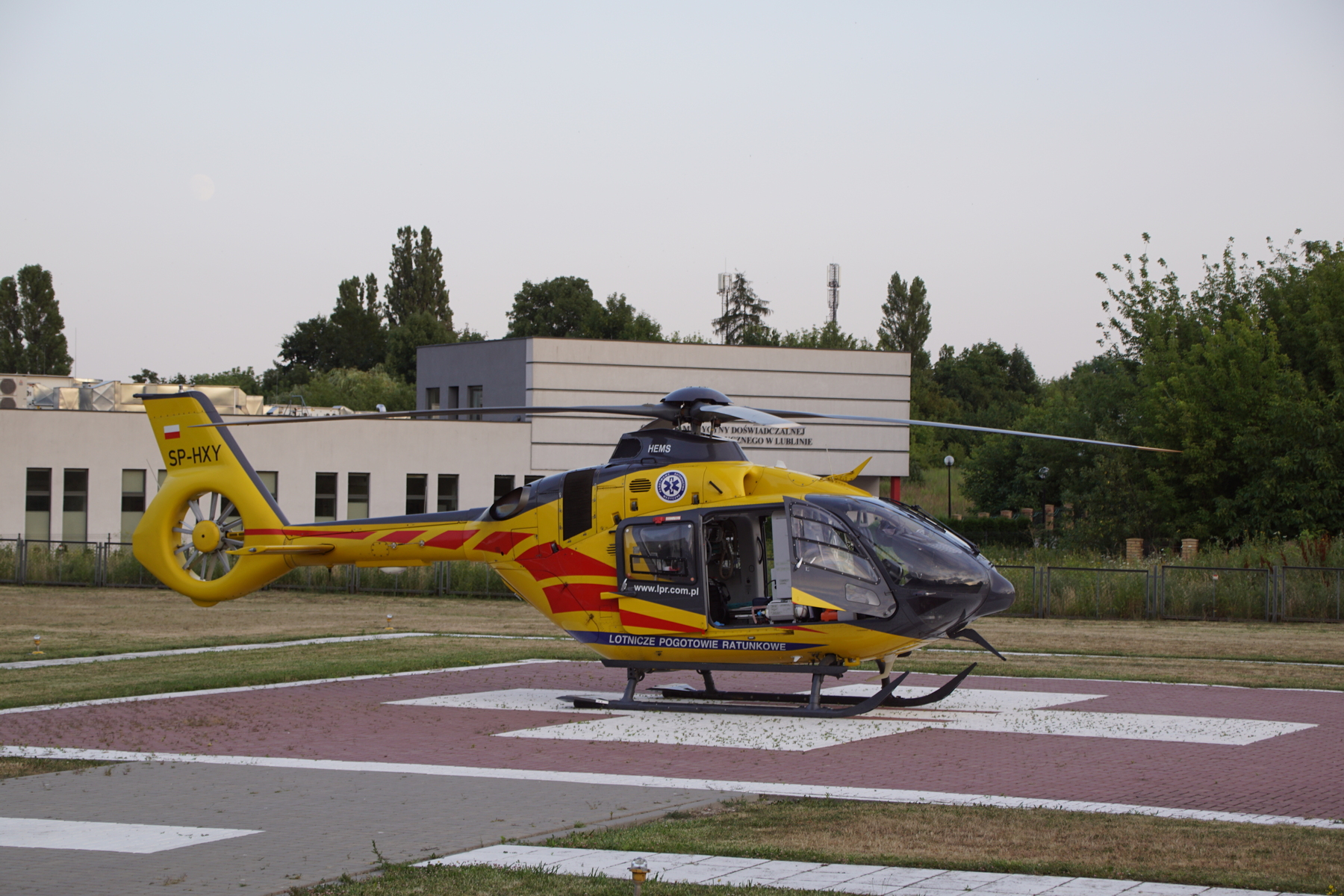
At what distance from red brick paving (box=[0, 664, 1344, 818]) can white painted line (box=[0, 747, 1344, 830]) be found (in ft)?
0.70

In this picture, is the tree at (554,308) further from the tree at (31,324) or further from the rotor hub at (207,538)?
the rotor hub at (207,538)

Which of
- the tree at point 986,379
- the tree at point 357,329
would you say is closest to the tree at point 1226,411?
the tree at point 986,379

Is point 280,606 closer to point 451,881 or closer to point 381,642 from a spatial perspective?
point 381,642

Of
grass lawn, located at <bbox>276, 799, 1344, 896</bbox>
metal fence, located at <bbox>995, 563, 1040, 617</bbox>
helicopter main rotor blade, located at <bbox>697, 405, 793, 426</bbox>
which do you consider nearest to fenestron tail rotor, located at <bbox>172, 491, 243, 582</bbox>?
helicopter main rotor blade, located at <bbox>697, 405, 793, 426</bbox>

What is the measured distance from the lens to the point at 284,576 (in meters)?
36.7

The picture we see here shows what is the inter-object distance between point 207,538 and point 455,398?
3719 cm

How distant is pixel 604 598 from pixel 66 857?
8049mm

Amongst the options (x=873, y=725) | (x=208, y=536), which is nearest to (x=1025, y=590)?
(x=873, y=725)

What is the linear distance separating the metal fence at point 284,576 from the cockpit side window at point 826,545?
22.4 metres

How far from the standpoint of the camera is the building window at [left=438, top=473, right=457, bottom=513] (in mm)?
47844

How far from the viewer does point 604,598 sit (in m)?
15.9

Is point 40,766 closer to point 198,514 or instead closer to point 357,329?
point 198,514

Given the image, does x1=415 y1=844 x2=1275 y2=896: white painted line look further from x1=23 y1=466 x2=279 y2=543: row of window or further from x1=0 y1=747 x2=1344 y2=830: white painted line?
x1=23 y1=466 x2=279 y2=543: row of window

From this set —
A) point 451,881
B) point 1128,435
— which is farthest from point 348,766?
point 1128,435
